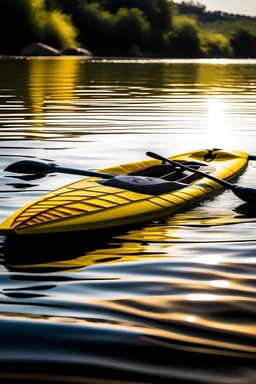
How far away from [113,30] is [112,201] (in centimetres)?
8961

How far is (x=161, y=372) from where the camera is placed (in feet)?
13.3

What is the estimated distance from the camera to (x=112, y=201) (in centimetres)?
727

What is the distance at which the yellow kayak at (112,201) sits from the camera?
665 cm

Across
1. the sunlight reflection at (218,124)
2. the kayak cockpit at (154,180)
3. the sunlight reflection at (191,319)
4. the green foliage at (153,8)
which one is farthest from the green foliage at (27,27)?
the sunlight reflection at (191,319)

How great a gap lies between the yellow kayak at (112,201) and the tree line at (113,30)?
224 ft

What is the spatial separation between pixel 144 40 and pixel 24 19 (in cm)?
2440

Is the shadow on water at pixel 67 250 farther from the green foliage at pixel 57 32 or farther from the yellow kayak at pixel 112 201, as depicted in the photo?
the green foliage at pixel 57 32

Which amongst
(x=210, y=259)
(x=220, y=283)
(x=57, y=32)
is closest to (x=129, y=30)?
(x=57, y=32)

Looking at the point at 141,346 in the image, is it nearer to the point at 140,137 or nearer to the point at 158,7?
the point at 140,137

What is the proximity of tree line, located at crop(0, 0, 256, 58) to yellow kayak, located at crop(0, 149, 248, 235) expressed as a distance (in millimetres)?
68322

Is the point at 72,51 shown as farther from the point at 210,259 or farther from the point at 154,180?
the point at 210,259

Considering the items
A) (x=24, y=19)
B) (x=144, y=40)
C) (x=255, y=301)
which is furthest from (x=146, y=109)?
(x=144, y=40)

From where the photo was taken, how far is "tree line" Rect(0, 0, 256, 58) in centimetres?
7750

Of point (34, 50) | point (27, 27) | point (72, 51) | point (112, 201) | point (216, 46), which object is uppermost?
point (27, 27)
